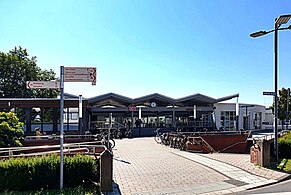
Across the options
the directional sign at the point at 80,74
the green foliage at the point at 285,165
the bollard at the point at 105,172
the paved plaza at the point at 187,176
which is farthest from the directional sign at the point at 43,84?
the green foliage at the point at 285,165

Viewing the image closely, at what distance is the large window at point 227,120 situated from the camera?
43.1 metres

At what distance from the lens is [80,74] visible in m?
7.47

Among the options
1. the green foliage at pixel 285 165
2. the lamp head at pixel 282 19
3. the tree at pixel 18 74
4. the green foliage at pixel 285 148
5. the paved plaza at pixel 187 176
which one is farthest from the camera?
the tree at pixel 18 74

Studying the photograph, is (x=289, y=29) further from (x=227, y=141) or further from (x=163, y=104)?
(x=163, y=104)

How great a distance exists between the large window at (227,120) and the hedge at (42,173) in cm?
3632

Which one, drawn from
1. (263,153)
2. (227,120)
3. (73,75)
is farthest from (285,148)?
(227,120)

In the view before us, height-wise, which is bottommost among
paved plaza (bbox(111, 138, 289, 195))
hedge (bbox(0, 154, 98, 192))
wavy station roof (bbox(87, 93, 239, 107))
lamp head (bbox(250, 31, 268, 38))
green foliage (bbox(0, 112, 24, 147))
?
paved plaza (bbox(111, 138, 289, 195))

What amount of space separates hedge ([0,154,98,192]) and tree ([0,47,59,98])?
35.4m

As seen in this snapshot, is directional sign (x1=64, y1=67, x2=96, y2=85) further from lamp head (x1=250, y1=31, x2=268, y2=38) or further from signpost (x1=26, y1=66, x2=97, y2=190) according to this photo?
lamp head (x1=250, y1=31, x2=268, y2=38)

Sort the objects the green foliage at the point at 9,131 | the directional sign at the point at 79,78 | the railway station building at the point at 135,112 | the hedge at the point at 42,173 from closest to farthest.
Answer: the directional sign at the point at 79,78
the hedge at the point at 42,173
the green foliage at the point at 9,131
the railway station building at the point at 135,112

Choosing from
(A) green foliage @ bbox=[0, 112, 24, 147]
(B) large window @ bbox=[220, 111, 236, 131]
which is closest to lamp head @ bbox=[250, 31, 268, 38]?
(A) green foliage @ bbox=[0, 112, 24, 147]

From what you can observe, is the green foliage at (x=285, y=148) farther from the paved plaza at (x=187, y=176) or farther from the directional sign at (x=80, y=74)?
the directional sign at (x=80, y=74)

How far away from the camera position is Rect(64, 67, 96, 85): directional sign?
24.3 ft

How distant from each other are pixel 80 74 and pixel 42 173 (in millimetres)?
2731
